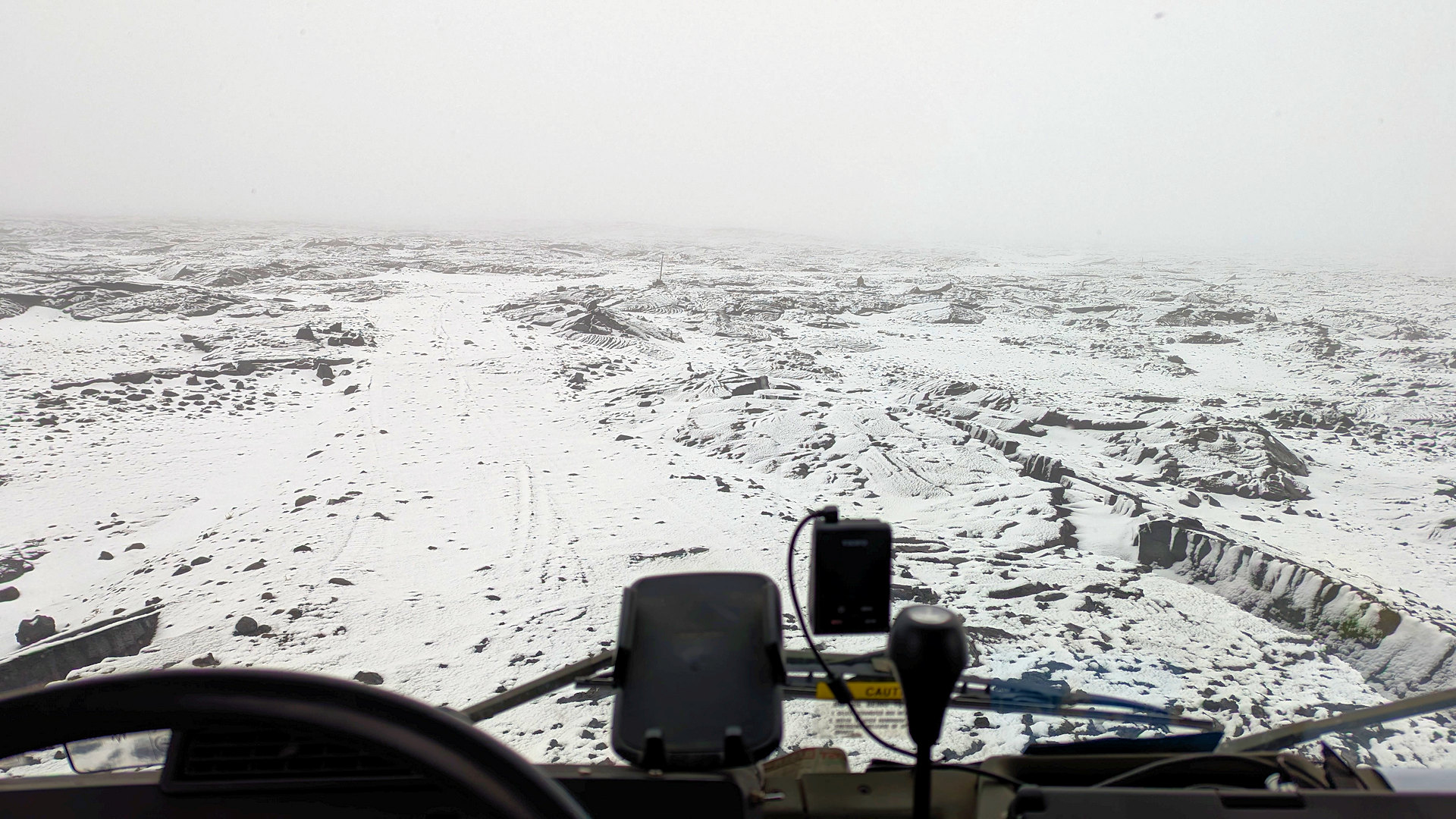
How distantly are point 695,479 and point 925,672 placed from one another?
4.48 m

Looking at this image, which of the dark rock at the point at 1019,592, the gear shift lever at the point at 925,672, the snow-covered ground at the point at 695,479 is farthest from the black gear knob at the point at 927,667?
the dark rock at the point at 1019,592

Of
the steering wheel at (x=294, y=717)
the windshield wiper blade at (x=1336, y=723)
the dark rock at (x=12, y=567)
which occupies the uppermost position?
the steering wheel at (x=294, y=717)

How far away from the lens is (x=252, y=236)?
25.9 m

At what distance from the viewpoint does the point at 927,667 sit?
2.55 ft

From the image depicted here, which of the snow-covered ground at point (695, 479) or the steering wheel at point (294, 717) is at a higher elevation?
the steering wheel at point (294, 717)

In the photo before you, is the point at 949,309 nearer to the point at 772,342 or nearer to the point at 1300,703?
the point at 772,342

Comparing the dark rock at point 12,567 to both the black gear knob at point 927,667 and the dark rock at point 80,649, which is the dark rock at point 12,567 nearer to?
the dark rock at point 80,649

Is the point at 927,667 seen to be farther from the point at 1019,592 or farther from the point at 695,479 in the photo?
the point at 695,479

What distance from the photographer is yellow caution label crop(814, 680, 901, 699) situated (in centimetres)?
113

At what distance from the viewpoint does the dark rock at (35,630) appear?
3043 millimetres

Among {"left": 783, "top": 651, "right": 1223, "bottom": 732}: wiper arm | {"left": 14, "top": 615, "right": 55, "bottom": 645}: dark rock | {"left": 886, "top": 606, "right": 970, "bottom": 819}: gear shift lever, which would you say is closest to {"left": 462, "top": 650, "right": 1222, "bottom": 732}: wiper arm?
{"left": 783, "top": 651, "right": 1223, "bottom": 732}: wiper arm

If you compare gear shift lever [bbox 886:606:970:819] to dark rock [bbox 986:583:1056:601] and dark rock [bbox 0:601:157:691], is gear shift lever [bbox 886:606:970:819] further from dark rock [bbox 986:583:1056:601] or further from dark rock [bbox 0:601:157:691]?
dark rock [bbox 0:601:157:691]

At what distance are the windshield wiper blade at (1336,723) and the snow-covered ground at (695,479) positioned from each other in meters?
0.48

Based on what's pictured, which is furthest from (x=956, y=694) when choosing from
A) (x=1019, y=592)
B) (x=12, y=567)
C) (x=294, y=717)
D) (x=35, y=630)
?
(x=12, y=567)
